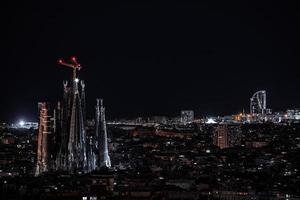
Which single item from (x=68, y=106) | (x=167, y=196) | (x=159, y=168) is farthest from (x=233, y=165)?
(x=167, y=196)

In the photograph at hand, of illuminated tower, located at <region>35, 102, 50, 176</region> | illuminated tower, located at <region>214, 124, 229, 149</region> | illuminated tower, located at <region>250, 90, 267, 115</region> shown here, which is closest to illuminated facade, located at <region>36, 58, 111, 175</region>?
illuminated tower, located at <region>35, 102, 50, 176</region>

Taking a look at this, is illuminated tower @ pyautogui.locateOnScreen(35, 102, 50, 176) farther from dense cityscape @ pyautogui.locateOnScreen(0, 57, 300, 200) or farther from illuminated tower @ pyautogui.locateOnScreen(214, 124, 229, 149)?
illuminated tower @ pyautogui.locateOnScreen(214, 124, 229, 149)

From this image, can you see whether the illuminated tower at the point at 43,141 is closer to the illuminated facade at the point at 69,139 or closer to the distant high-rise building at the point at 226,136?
the illuminated facade at the point at 69,139

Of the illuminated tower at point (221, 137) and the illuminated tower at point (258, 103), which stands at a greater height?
the illuminated tower at point (258, 103)

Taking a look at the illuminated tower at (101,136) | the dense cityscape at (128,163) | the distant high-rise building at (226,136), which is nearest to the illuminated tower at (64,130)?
the dense cityscape at (128,163)

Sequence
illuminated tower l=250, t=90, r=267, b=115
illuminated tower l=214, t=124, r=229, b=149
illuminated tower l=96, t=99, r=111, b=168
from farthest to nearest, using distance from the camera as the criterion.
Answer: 1. illuminated tower l=250, t=90, r=267, b=115
2. illuminated tower l=214, t=124, r=229, b=149
3. illuminated tower l=96, t=99, r=111, b=168

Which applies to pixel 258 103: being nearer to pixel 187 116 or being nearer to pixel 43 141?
pixel 187 116

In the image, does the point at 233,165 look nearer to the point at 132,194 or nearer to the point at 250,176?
the point at 250,176
